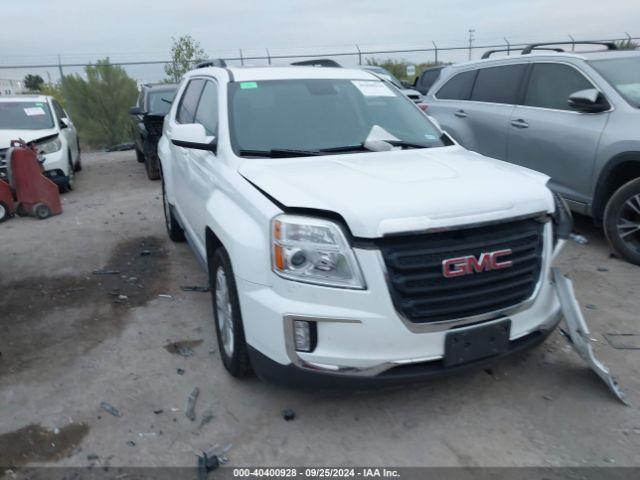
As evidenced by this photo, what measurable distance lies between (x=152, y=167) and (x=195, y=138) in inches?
276

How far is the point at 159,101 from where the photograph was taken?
11.1 m

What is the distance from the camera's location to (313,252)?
273 cm

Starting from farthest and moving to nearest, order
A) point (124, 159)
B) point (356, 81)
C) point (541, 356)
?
1. point (124, 159)
2. point (356, 81)
3. point (541, 356)

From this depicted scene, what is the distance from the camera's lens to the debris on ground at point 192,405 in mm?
3189

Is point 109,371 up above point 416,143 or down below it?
below

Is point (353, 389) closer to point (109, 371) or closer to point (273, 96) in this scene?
point (109, 371)

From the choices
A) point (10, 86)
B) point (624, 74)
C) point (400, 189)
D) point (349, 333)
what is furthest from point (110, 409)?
point (10, 86)

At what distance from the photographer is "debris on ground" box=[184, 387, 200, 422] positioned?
3.19 metres

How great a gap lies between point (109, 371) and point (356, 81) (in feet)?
9.22

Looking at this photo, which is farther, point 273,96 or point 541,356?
point 273,96

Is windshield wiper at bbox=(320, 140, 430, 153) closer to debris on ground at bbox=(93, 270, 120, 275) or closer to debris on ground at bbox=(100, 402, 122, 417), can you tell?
debris on ground at bbox=(100, 402, 122, 417)

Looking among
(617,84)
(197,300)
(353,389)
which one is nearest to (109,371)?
(197,300)

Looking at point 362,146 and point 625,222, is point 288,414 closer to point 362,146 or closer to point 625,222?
Result: point 362,146

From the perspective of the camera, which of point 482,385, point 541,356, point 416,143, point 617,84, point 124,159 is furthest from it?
point 124,159
